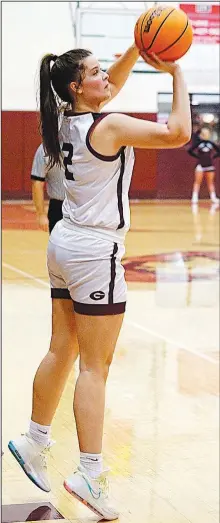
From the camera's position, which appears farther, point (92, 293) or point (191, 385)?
point (191, 385)

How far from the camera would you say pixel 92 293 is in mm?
3469

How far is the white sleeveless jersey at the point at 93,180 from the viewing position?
3416 mm

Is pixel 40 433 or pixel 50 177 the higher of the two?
pixel 50 177

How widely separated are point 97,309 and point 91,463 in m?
0.54

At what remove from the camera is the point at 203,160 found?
755 inches

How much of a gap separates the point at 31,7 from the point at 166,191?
422cm

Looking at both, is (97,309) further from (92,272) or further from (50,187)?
(50,187)

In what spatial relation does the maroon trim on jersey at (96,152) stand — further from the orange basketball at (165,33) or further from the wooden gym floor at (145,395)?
the wooden gym floor at (145,395)

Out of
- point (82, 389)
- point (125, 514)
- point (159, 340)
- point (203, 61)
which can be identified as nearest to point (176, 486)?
point (125, 514)


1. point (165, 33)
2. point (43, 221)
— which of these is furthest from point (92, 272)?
point (43, 221)

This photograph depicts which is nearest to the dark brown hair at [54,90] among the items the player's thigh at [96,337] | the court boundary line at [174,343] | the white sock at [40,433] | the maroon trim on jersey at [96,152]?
the maroon trim on jersey at [96,152]

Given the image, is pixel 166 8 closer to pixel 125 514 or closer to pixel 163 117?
pixel 125 514

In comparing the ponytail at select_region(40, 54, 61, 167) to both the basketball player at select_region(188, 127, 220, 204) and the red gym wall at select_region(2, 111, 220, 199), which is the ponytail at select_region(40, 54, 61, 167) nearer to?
the red gym wall at select_region(2, 111, 220, 199)

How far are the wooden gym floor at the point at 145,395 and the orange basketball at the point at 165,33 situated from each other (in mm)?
1683
